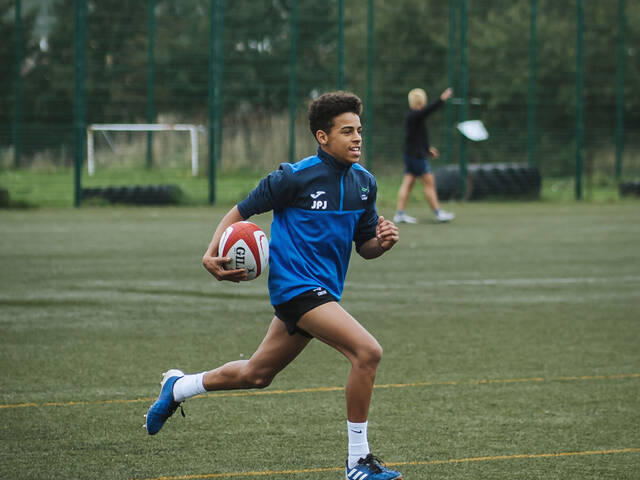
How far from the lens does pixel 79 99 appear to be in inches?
916

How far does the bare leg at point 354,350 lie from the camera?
4.90 m

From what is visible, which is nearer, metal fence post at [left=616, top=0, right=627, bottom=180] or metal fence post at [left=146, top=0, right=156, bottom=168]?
metal fence post at [left=146, top=0, right=156, bottom=168]

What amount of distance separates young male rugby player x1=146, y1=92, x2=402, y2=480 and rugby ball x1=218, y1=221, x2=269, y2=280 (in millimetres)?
40

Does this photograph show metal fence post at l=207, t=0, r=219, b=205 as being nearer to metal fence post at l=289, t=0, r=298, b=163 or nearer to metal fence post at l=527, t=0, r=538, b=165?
metal fence post at l=289, t=0, r=298, b=163

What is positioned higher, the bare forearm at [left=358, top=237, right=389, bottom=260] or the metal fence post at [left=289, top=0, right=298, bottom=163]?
the metal fence post at [left=289, top=0, right=298, bottom=163]

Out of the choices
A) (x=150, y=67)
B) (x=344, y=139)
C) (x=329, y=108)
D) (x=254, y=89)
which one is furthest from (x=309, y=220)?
(x=150, y=67)

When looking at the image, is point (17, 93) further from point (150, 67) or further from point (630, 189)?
point (630, 189)

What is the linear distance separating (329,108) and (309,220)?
549 millimetres

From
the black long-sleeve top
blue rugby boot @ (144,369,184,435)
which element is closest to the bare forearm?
blue rugby boot @ (144,369,184,435)

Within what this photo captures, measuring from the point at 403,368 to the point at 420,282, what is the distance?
4.43 metres

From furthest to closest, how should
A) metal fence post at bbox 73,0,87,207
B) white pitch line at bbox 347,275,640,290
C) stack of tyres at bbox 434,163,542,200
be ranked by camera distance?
stack of tyres at bbox 434,163,542,200 → metal fence post at bbox 73,0,87,207 → white pitch line at bbox 347,275,640,290

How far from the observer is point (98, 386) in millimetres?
6855

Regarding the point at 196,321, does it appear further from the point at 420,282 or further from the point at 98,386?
the point at 420,282

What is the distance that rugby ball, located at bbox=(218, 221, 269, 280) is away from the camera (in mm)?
5148
